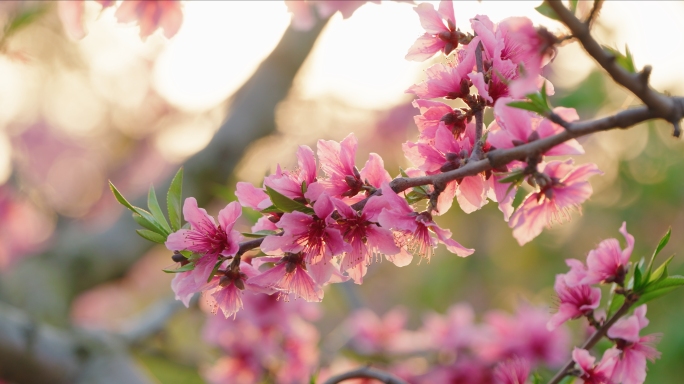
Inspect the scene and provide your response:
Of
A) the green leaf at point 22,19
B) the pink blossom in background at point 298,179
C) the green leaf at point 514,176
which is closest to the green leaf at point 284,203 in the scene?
the pink blossom in background at point 298,179

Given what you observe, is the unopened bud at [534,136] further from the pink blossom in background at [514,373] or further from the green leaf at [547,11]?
the pink blossom in background at [514,373]

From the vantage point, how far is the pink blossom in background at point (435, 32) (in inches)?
37.0

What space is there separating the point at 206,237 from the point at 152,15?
25.2 inches

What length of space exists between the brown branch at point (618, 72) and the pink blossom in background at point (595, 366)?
466mm

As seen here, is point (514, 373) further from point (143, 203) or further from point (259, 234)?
point (143, 203)

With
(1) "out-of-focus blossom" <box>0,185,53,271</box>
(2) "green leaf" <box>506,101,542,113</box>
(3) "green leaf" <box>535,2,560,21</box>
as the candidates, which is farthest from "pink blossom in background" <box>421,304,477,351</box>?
(1) "out-of-focus blossom" <box>0,185,53,271</box>

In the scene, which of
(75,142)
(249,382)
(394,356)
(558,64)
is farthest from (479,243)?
(75,142)

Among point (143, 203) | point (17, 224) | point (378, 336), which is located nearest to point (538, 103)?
point (378, 336)

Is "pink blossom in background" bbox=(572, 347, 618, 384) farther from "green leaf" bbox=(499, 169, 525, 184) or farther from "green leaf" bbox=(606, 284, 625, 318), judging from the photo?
"green leaf" bbox=(499, 169, 525, 184)

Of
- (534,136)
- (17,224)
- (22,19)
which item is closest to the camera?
(534,136)

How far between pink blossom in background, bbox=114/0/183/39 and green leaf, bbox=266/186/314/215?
0.67 metres

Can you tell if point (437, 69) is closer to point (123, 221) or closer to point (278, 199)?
point (278, 199)

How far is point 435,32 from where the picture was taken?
95 cm

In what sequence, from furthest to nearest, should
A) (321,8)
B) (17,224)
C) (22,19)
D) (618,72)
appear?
(17,224)
(22,19)
(321,8)
(618,72)
